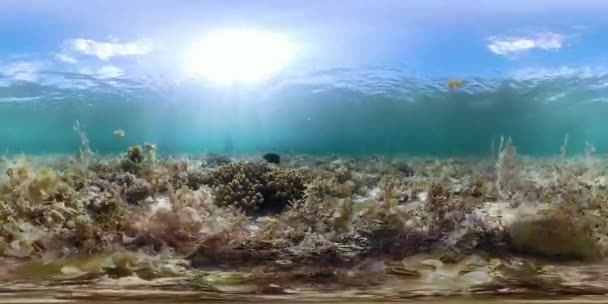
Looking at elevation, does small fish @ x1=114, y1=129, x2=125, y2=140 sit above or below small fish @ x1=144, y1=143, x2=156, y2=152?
above

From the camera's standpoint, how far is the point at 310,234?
3.48 metres

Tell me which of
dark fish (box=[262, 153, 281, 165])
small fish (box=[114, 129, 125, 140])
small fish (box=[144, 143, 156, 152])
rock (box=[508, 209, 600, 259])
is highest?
small fish (box=[114, 129, 125, 140])

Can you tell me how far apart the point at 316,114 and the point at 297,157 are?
21 centimetres

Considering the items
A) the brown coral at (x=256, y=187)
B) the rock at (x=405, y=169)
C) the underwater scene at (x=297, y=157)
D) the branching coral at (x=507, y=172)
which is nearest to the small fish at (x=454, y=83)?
the underwater scene at (x=297, y=157)

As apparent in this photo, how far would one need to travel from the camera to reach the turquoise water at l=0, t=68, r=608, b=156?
3.41m

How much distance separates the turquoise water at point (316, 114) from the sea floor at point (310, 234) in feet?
0.32

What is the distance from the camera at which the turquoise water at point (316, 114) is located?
3.41 m

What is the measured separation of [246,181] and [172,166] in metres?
0.34

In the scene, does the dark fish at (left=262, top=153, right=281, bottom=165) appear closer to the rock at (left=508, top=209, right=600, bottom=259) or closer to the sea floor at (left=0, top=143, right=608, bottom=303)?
the sea floor at (left=0, top=143, right=608, bottom=303)

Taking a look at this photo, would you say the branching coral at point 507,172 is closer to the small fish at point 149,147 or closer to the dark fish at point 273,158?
the dark fish at point 273,158

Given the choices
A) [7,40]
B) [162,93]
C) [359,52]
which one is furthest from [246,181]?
[7,40]

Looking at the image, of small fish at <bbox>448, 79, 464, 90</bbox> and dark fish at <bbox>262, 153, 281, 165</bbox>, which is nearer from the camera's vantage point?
dark fish at <bbox>262, 153, 281, 165</bbox>

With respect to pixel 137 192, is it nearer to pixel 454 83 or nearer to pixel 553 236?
pixel 454 83

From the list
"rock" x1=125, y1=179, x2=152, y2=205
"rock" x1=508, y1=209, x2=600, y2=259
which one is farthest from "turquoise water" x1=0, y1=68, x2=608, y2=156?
"rock" x1=508, y1=209, x2=600, y2=259
